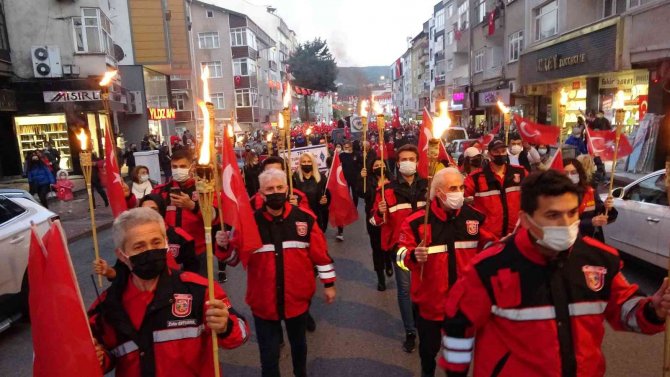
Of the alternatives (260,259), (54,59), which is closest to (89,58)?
(54,59)

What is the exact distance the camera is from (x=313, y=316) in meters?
6.26

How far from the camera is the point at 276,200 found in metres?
4.16

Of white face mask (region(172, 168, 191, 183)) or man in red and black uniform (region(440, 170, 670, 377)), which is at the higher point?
white face mask (region(172, 168, 191, 183))

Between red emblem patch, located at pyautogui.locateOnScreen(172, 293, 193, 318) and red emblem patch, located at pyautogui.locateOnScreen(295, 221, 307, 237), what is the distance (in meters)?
1.52

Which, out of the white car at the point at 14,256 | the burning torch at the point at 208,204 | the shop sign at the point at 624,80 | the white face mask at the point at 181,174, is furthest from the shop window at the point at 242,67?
the burning torch at the point at 208,204

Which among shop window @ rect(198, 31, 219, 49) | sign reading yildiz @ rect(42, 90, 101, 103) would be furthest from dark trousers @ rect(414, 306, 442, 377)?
shop window @ rect(198, 31, 219, 49)

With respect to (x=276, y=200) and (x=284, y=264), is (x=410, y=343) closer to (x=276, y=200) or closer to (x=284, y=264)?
(x=284, y=264)

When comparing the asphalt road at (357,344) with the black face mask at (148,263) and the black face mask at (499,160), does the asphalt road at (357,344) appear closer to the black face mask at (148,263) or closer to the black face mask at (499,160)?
the black face mask at (499,160)

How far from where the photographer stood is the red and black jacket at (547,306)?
7.77ft

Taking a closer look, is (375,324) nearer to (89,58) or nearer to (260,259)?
(260,259)

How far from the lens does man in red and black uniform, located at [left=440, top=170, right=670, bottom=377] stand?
2.36 metres

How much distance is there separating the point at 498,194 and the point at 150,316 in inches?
176

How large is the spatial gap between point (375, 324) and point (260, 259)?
2.31m

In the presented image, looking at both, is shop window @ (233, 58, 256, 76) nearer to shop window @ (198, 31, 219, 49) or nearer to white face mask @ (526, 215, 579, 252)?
shop window @ (198, 31, 219, 49)
